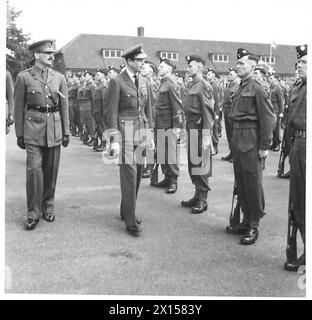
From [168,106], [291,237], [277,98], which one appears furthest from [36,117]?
[277,98]

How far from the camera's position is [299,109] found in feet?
14.3

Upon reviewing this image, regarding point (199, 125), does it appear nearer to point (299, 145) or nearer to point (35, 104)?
point (35, 104)

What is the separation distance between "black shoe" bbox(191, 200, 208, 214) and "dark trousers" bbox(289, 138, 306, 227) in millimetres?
2219

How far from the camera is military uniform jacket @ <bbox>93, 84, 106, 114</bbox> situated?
40.9 ft

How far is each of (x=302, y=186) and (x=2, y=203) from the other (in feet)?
8.74

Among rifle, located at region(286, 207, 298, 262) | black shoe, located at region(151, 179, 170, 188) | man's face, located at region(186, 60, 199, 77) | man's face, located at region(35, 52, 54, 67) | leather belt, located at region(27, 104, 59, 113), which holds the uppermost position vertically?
man's face, located at region(35, 52, 54, 67)

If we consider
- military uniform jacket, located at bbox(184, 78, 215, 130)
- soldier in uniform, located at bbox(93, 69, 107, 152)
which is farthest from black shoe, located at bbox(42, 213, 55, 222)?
soldier in uniform, located at bbox(93, 69, 107, 152)

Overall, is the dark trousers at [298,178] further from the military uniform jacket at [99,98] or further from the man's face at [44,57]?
the military uniform jacket at [99,98]

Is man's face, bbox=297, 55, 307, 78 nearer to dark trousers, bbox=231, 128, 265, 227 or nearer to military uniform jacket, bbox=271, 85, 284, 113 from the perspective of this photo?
dark trousers, bbox=231, 128, 265, 227

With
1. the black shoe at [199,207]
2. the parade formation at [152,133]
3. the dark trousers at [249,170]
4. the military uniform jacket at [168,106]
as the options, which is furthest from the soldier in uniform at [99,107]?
the dark trousers at [249,170]

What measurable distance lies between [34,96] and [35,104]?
0.32 ft

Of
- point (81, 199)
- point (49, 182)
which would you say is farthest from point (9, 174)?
point (49, 182)

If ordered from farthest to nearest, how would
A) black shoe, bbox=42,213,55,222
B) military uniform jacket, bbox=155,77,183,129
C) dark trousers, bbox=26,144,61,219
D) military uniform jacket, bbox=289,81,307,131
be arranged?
military uniform jacket, bbox=155,77,183,129 → black shoe, bbox=42,213,55,222 → dark trousers, bbox=26,144,61,219 → military uniform jacket, bbox=289,81,307,131
